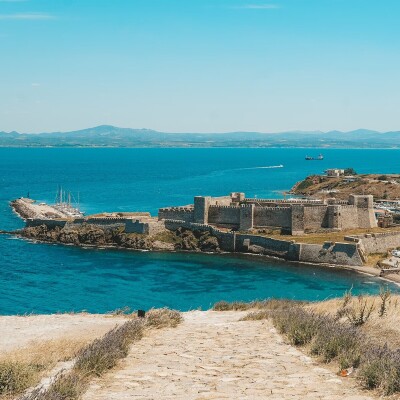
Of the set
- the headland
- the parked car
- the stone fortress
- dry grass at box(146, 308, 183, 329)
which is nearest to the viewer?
dry grass at box(146, 308, 183, 329)

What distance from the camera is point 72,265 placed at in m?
53.0

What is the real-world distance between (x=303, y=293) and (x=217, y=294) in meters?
5.49

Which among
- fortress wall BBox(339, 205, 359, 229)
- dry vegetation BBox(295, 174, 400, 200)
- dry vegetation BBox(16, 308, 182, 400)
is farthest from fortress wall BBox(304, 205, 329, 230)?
Result: dry vegetation BBox(16, 308, 182, 400)

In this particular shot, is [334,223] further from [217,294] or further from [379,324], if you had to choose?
[379,324]

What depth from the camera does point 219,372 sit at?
35.1 ft

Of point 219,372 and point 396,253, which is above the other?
point 219,372

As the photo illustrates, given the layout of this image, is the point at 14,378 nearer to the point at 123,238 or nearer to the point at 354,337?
the point at 354,337

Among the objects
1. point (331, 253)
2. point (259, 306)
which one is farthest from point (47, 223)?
point (259, 306)

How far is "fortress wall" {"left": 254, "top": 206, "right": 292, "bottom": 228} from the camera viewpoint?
193 ft

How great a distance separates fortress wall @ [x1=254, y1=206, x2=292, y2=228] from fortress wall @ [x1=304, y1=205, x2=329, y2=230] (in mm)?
1483

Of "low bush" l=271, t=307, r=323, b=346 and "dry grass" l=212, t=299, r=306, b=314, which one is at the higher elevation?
"low bush" l=271, t=307, r=323, b=346

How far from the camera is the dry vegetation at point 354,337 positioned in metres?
9.42

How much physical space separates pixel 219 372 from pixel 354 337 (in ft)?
8.03

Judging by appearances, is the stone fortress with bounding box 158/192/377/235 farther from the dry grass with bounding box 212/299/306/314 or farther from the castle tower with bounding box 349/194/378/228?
the dry grass with bounding box 212/299/306/314
